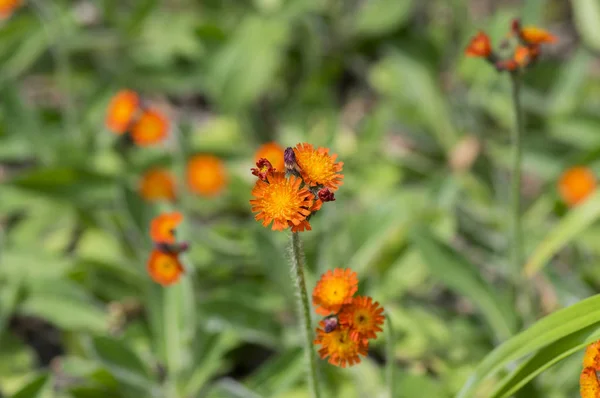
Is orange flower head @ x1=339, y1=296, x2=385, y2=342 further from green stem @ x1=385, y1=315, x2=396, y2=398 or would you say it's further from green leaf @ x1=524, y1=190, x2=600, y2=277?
green leaf @ x1=524, y1=190, x2=600, y2=277

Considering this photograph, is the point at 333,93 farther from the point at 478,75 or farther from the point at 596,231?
the point at 596,231

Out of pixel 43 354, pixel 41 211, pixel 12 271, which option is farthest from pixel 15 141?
pixel 43 354

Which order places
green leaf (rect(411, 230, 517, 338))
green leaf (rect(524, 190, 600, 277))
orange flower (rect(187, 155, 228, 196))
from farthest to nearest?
orange flower (rect(187, 155, 228, 196)) → green leaf (rect(524, 190, 600, 277)) → green leaf (rect(411, 230, 517, 338))

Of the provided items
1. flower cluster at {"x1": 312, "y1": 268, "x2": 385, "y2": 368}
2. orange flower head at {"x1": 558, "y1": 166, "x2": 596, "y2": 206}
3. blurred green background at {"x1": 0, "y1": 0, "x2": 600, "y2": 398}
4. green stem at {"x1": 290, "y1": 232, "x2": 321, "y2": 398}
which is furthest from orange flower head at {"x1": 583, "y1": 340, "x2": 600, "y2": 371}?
orange flower head at {"x1": 558, "y1": 166, "x2": 596, "y2": 206}

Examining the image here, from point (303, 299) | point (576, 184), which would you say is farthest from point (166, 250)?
point (576, 184)

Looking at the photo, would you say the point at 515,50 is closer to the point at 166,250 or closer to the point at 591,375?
the point at 591,375

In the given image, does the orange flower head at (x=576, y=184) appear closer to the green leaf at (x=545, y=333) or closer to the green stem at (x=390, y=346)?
the green leaf at (x=545, y=333)
